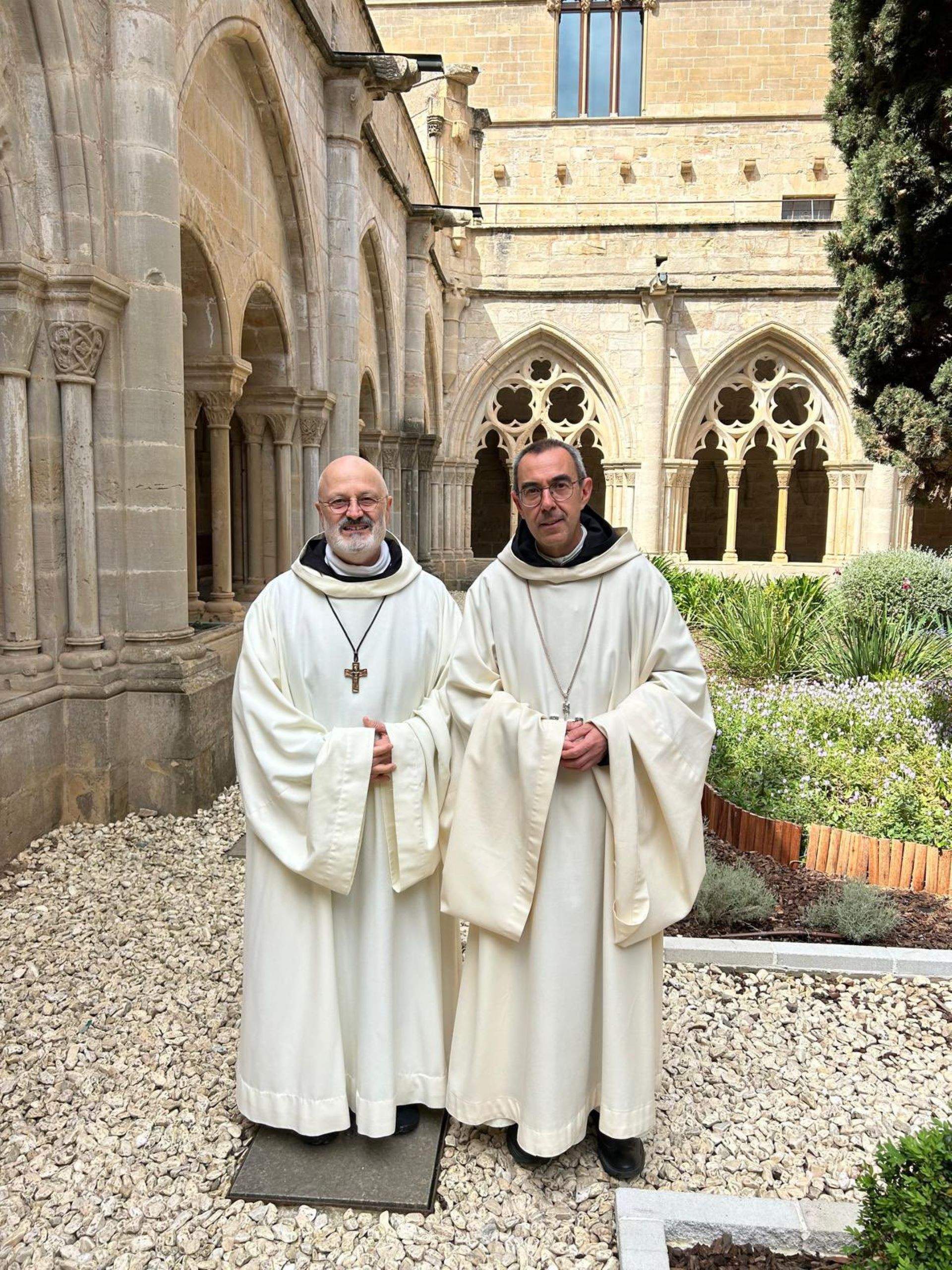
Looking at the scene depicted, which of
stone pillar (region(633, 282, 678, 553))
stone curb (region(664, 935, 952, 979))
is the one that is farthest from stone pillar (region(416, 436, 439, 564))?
stone curb (region(664, 935, 952, 979))

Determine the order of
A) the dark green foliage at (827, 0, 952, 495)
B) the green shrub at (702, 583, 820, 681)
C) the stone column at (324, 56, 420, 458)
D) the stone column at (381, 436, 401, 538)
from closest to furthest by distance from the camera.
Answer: the dark green foliage at (827, 0, 952, 495) < the green shrub at (702, 583, 820, 681) < the stone column at (324, 56, 420, 458) < the stone column at (381, 436, 401, 538)

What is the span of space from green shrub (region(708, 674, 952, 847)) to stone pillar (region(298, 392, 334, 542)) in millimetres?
4315

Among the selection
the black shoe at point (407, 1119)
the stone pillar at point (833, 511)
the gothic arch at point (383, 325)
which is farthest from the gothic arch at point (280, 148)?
the stone pillar at point (833, 511)

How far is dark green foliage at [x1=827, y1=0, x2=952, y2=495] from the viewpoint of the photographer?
207 inches

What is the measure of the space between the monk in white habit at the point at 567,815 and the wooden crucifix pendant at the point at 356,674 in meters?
0.23

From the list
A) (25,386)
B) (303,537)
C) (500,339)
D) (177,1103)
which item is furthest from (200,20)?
(500,339)

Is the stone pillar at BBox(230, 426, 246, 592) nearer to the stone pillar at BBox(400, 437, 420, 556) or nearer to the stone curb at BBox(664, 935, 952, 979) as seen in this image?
the stone pillar at BBox(400, 437, 420, 556)

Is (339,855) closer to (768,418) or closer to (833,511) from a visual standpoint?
(768,418)

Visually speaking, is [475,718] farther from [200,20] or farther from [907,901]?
[200,20]

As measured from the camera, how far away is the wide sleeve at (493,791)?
87.8 inches

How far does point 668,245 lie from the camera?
14789 millimetres

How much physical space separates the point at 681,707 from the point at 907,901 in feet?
8.20

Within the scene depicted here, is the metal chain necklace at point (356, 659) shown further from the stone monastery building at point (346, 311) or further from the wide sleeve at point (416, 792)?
the stone monastery building at point (346, 311)

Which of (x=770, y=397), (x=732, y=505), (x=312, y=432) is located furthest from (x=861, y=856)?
(x=770, y=397)
